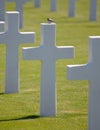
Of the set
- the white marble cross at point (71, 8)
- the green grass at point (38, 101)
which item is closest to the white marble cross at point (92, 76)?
the green grass at point (38, 101)

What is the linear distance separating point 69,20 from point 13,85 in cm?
1124

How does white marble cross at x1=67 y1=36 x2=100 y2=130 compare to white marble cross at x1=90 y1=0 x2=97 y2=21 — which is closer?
white marble cross at x1=67 y1=36 x2=100 y2=130

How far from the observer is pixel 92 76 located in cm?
820

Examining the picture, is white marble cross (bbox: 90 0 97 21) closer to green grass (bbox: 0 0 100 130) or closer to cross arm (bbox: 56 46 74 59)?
green grass (bbox: 0 0 100 130)

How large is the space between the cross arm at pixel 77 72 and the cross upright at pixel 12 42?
253cm

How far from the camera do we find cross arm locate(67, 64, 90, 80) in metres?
8.10

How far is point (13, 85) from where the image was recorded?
438 inches

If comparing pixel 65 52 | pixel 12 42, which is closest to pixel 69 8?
pixel 12 42

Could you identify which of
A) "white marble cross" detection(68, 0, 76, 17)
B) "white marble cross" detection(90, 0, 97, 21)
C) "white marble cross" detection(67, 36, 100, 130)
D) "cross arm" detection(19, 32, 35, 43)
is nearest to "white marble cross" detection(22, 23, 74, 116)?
"cross arm" detection(19, 32, 35, 43)

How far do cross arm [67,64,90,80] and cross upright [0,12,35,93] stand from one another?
2526mm

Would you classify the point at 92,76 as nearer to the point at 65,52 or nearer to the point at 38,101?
the point at 65,52

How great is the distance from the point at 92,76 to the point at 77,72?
0.20 meters

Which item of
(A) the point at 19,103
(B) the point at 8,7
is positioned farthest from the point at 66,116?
(B) the point at 8,7

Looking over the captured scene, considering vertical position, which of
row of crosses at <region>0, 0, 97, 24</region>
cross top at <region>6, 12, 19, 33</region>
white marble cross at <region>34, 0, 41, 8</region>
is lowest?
white marble cross at <region>34, 0, 41, 8</region>
